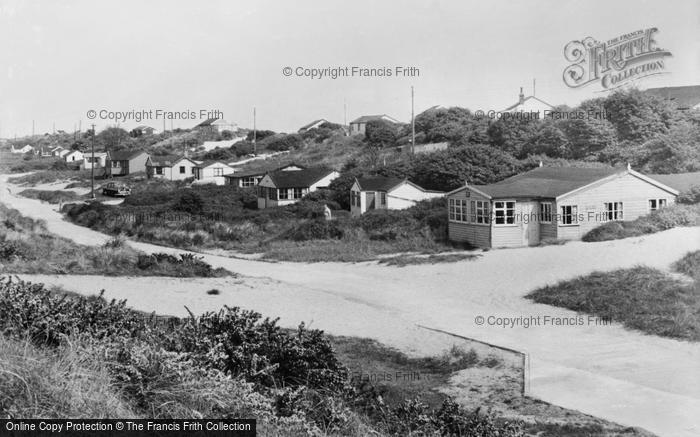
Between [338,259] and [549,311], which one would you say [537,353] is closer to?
[549,311]

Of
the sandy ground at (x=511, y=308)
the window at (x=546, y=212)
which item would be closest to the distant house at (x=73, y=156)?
the sandy ground at (x=511, y=308)

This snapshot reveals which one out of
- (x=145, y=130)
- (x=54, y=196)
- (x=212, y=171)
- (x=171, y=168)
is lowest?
(x=54, y=196)

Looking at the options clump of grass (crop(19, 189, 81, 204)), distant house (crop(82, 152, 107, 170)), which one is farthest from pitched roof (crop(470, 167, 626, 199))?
distant house (crop(82, 152, 107, 170))

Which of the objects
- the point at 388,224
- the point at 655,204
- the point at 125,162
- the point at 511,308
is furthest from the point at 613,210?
the point at 125,162

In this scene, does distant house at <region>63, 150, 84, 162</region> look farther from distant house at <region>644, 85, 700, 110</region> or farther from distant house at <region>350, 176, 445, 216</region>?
distant house at <region>644, 85, 700, 110</region>

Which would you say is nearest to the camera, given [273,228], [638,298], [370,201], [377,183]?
[638,298]

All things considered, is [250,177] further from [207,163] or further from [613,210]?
[613,210]

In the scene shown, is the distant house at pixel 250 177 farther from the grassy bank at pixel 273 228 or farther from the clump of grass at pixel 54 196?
the grassy bank at pixel 273 228

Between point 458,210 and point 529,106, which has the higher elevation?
point 529,106
